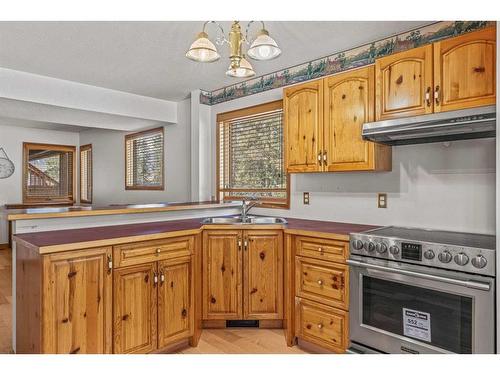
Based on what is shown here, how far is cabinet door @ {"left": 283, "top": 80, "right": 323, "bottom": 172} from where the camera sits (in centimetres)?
270

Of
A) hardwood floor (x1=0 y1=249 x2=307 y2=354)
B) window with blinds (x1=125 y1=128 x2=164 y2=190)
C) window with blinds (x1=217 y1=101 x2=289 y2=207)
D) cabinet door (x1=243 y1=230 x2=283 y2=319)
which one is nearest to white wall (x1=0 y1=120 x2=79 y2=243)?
window with blinds (x1=125 y1=128 x2=164 y2=190)

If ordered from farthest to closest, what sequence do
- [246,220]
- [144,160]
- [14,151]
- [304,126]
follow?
[14,151] < [144,160] < [246,220] < [304,126]

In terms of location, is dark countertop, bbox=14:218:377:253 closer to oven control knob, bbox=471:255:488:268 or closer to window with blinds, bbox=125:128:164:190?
A: oven control knob, bbox=471:255:488:268

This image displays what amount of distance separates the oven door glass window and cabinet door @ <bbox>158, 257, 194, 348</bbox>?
122 centimetres

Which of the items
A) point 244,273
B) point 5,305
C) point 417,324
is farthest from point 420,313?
point 5,305

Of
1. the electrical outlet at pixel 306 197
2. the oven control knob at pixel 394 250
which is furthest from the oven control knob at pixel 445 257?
the electrical outlet at pixel 306 197

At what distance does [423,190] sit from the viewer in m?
2.41

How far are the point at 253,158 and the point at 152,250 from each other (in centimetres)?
184

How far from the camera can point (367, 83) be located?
2.42 m

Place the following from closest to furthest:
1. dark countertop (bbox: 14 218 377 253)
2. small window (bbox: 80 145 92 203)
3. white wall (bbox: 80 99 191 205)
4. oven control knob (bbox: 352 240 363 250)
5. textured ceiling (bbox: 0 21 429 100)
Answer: dark countertop (bbox: 14 218 377 253) < oven control knob (bbox: 352 240 363 250) < textured ceiling (bbox: 0 21 429 100) < white wall (bbox: 80 99 191 205) < small window (bbox: 80 145 92 203)

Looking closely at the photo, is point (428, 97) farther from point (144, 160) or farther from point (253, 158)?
point (144, 160)

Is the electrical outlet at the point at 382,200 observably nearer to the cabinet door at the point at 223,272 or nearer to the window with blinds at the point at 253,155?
the window with blinds at the point at 253,155

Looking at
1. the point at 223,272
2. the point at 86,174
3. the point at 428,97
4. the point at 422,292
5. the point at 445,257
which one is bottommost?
the point at 223,272

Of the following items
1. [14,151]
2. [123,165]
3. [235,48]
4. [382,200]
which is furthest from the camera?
[14,151]
